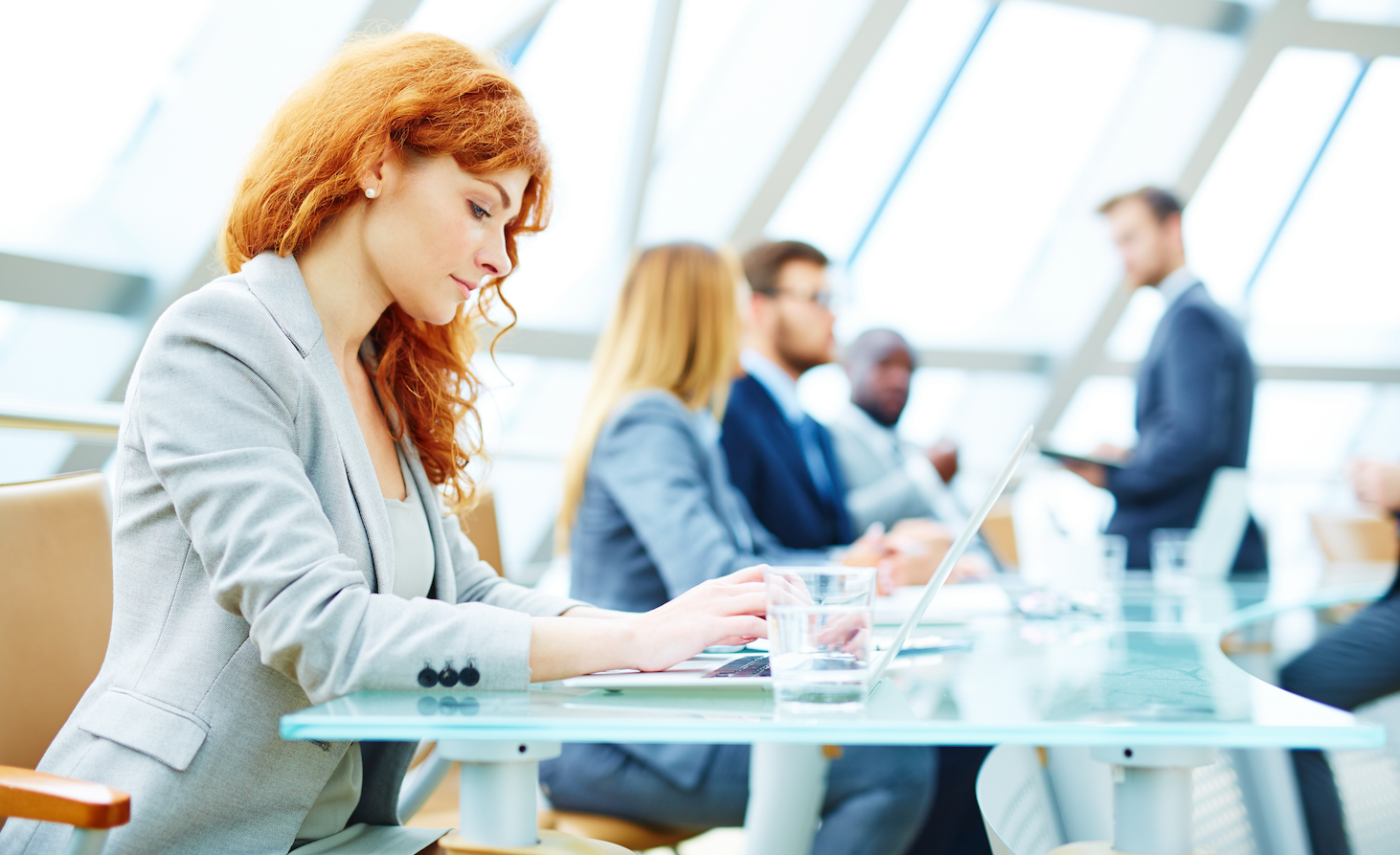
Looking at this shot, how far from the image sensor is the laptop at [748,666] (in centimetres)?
89

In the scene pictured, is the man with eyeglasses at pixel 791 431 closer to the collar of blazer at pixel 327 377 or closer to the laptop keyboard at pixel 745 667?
the laptop keyboard at pixel 745 667

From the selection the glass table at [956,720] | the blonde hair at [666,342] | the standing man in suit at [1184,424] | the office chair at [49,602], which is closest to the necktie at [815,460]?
the blonde hair at [666,342]

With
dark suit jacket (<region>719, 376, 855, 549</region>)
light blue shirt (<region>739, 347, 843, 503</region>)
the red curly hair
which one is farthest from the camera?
light blue shirt (<region>739, 347, 843, 503</region>)

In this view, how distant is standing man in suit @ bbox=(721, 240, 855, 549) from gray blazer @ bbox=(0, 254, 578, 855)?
1357 millimetres

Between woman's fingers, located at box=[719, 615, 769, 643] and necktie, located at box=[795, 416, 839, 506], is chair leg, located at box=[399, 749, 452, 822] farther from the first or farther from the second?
necktie, located at box=[795, 416, 839, 506]

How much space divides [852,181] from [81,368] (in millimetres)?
4418

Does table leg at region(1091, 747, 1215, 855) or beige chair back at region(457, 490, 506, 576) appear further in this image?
beige chair back at region(457, 490, 506, 576)

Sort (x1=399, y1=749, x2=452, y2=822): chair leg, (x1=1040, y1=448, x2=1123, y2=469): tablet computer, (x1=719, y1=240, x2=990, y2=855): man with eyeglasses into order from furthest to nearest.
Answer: (x1=1040, y1=448, x2=1123, y2=469): tablet computer
(x1=719, y1=240, x2=990, y2=855): man with eyeglasses
(x1=399, y1=749, x2=452, y2=822): chair leg

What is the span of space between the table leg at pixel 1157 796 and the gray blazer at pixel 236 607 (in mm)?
494

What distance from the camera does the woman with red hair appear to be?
3.03ft

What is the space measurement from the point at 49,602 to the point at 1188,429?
2.64 metres

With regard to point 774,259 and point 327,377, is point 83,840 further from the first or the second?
point 774,259

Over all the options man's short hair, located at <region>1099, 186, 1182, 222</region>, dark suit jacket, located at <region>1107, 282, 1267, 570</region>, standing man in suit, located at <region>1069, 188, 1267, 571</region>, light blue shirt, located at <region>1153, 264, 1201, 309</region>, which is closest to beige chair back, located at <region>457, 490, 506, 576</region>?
standing man in suit, located at <region>1069, 188, 1267, 571</region>

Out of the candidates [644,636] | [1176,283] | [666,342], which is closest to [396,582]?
[644,636]
